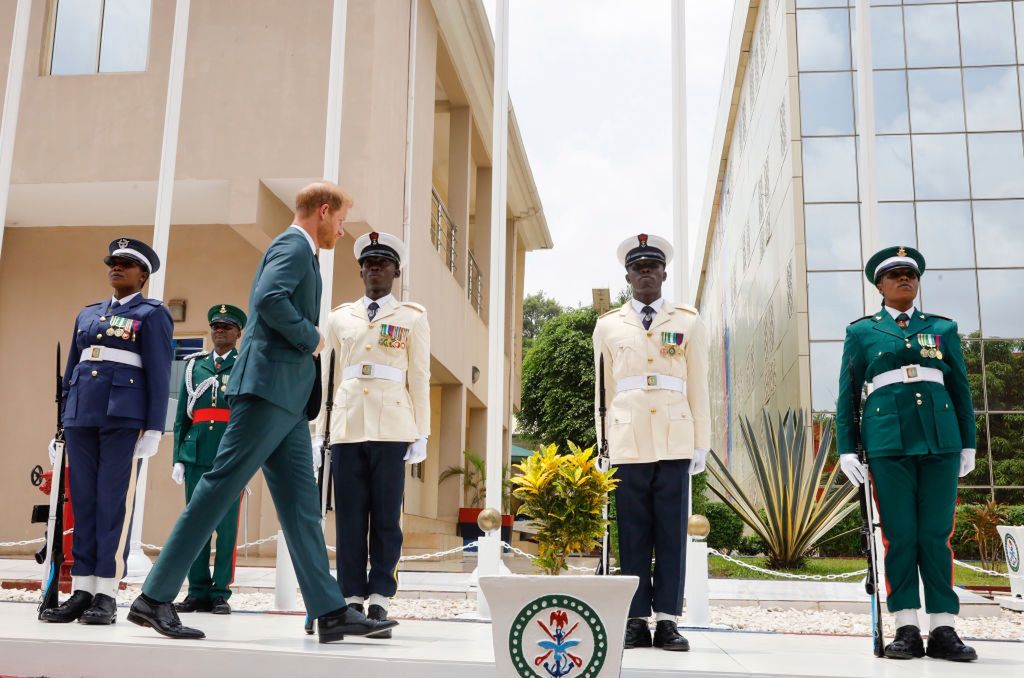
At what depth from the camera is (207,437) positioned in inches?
211

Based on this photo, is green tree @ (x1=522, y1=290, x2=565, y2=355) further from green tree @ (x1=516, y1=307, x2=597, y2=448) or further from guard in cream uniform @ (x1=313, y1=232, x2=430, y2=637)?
guard in cream uniform @ (x1=313, y1=232, x2=430, y2=637)

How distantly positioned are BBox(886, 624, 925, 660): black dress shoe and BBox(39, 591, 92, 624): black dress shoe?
3300 mm

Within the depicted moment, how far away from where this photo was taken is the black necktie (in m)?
4.15

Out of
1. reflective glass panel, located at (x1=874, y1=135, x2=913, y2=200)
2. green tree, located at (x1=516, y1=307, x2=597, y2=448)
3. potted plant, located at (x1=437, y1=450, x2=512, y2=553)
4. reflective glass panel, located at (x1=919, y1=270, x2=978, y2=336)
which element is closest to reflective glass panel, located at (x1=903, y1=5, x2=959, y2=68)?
reflective glass panel, located at (x1=874, y1=135, x2=913, y2=200)

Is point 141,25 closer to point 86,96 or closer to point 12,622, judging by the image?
point 86,96

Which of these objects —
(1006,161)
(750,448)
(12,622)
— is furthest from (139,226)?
(1006,161)

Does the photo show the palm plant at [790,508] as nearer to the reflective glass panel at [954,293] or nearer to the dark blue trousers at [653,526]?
the dark blue trousers at [653,526]

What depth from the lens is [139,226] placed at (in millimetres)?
11750

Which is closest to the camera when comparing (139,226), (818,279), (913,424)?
(913,424)

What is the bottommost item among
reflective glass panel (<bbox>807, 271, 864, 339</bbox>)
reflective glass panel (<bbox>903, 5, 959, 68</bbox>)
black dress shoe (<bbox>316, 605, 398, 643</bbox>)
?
black dress shoe (<bbox>316, 605, 398, 643</bbox>)

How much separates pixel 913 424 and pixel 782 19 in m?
16.4

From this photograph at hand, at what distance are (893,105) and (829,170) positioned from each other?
83.5 inches

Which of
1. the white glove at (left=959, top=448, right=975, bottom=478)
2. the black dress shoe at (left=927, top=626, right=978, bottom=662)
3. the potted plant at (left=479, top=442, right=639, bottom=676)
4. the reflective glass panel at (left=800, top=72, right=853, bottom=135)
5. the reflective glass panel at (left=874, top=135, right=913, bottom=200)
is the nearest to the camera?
the potted plant at (left=479, top=442, right=639, bottom=676)

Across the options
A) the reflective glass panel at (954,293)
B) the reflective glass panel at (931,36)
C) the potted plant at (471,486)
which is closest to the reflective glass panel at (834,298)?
the reflective glass panel at (954,293)
